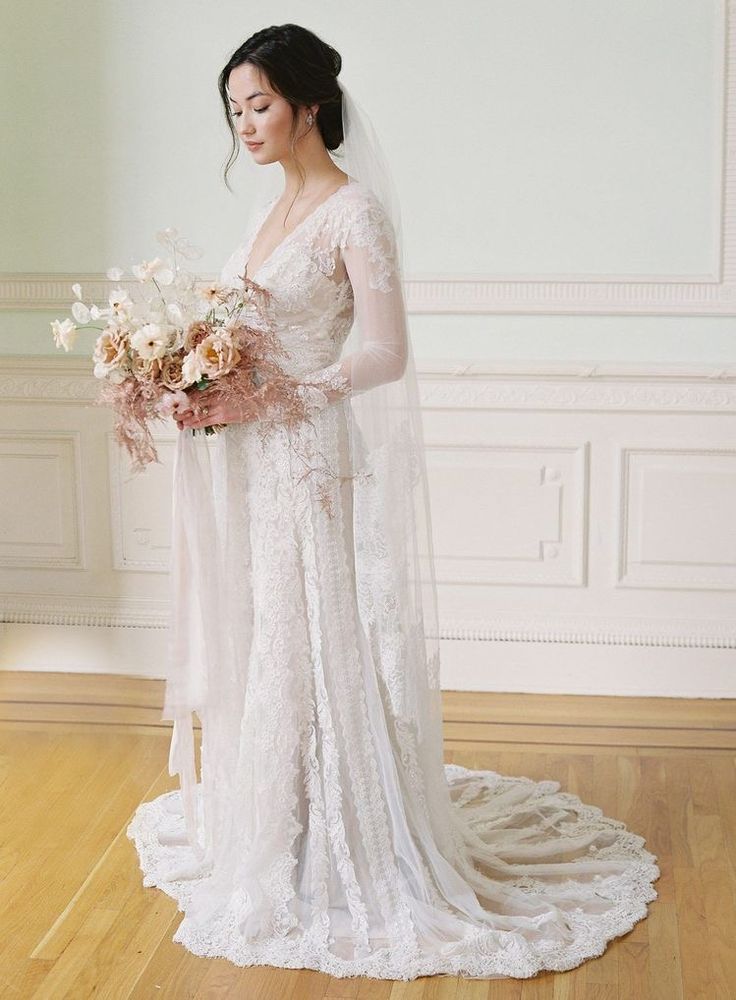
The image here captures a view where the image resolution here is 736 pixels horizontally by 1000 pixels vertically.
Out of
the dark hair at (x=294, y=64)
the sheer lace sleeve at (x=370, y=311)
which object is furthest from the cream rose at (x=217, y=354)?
the dark hair at (x=294, y=64)

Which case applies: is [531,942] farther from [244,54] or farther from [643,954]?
[244,54]

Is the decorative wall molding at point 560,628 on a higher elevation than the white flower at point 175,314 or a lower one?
lower

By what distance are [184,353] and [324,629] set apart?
665 mm

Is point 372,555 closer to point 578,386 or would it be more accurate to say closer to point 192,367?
point 192,367

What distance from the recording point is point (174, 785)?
12.0ft

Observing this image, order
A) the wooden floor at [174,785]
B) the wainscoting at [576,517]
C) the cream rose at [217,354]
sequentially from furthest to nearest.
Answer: the wainscoting at [576,517], the wooden floor at [174,785], the cream rose at [217,354]

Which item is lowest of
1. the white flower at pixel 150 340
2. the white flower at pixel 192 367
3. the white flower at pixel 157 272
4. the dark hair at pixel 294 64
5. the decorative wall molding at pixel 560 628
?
the decorative wall molding at pixel 560 628

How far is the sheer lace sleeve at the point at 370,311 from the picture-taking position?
267 cm

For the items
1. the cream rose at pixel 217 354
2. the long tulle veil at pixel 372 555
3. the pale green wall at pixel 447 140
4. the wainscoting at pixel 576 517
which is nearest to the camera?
the cream rose at pixel 217 354

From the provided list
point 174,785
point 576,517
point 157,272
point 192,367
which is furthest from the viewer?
point 576,517

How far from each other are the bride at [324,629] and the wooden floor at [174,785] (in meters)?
0.07

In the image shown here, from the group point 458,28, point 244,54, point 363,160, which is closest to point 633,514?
point 458,28

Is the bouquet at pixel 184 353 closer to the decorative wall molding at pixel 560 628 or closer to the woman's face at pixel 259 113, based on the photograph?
the woman's face at pixel 259 113

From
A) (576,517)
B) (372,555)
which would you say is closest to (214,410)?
(372,555)
